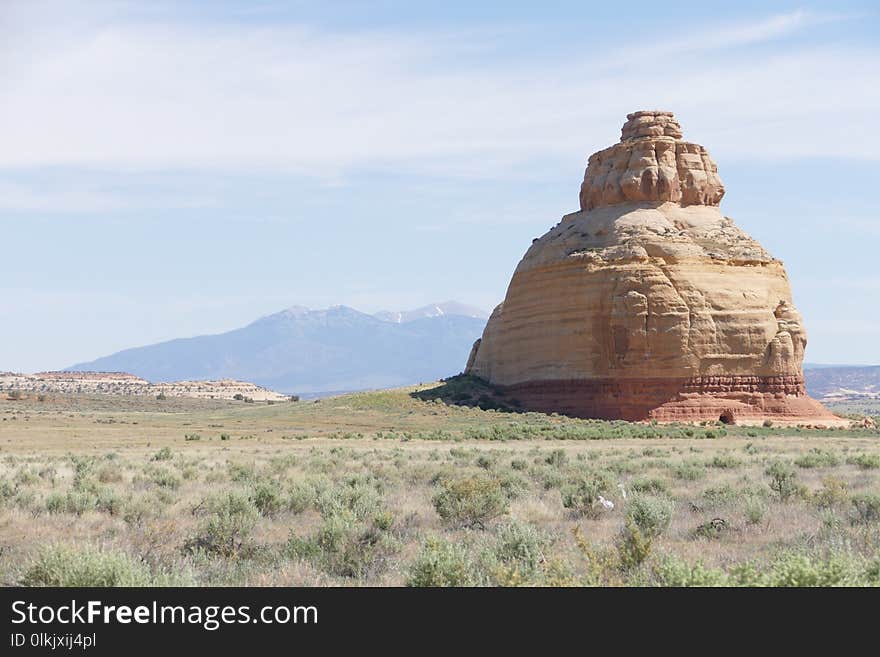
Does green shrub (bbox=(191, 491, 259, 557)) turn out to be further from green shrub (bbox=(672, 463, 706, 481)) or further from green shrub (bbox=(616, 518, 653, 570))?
green shrub (bbox=(672, 463, 706, 481))

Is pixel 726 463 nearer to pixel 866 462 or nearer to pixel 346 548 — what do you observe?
pixel 866 462

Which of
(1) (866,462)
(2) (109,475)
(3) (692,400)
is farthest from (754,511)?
(3) (692,400)

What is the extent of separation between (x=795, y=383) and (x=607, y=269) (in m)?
14.3

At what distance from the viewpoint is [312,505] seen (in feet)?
52.1

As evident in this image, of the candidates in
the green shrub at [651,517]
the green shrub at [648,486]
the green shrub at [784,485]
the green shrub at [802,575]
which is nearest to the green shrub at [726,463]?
the green shrub at [784,485]

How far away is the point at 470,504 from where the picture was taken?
562 inches

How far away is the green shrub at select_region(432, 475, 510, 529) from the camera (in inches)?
559

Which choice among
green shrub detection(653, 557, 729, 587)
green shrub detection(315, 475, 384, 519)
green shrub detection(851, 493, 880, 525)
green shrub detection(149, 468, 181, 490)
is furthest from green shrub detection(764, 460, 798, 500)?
green shrub detection(149, 468, 181, 490)

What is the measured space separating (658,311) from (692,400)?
581 centimetres

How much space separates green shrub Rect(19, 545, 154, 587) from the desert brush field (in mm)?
18

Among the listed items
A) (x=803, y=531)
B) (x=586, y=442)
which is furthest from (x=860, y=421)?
(x=803, y=531)

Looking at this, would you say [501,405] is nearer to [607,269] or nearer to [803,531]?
[607,269]
